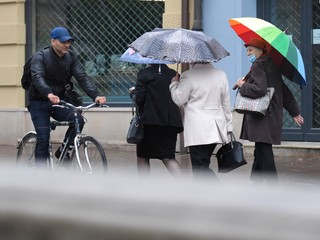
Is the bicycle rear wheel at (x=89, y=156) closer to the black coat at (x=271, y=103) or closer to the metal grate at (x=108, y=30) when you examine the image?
the black coat at (x=271, y=103)

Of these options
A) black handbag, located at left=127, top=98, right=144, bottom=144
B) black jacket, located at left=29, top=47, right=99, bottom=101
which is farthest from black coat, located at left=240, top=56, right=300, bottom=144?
black jacket, located at left=29, top=47, right=99, bottom=101

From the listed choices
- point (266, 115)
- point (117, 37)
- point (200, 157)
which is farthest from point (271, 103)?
point (117, 37)

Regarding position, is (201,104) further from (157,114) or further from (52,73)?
(52,73)

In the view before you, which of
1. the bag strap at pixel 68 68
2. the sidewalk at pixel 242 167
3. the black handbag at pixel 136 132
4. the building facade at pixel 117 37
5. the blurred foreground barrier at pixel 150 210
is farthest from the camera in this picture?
the building facade at pixel 117 37

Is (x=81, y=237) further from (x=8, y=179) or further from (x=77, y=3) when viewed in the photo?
(x=77, y=3)

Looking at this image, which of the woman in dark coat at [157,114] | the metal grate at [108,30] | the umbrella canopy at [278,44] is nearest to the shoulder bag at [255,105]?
the umbrella canopy at [278,44]

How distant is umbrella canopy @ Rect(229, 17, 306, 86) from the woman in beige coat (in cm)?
60

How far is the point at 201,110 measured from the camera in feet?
21.1

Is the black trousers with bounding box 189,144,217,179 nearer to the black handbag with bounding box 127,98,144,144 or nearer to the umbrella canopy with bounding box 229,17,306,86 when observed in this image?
the black handbag with bounding box 127,98,144,144

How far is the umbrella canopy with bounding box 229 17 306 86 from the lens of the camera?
22.2 feet

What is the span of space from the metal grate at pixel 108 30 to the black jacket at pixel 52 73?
5170 mm

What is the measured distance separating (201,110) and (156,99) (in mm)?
566

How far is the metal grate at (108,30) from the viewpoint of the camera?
1257cm

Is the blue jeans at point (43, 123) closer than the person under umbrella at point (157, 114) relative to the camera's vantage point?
No
